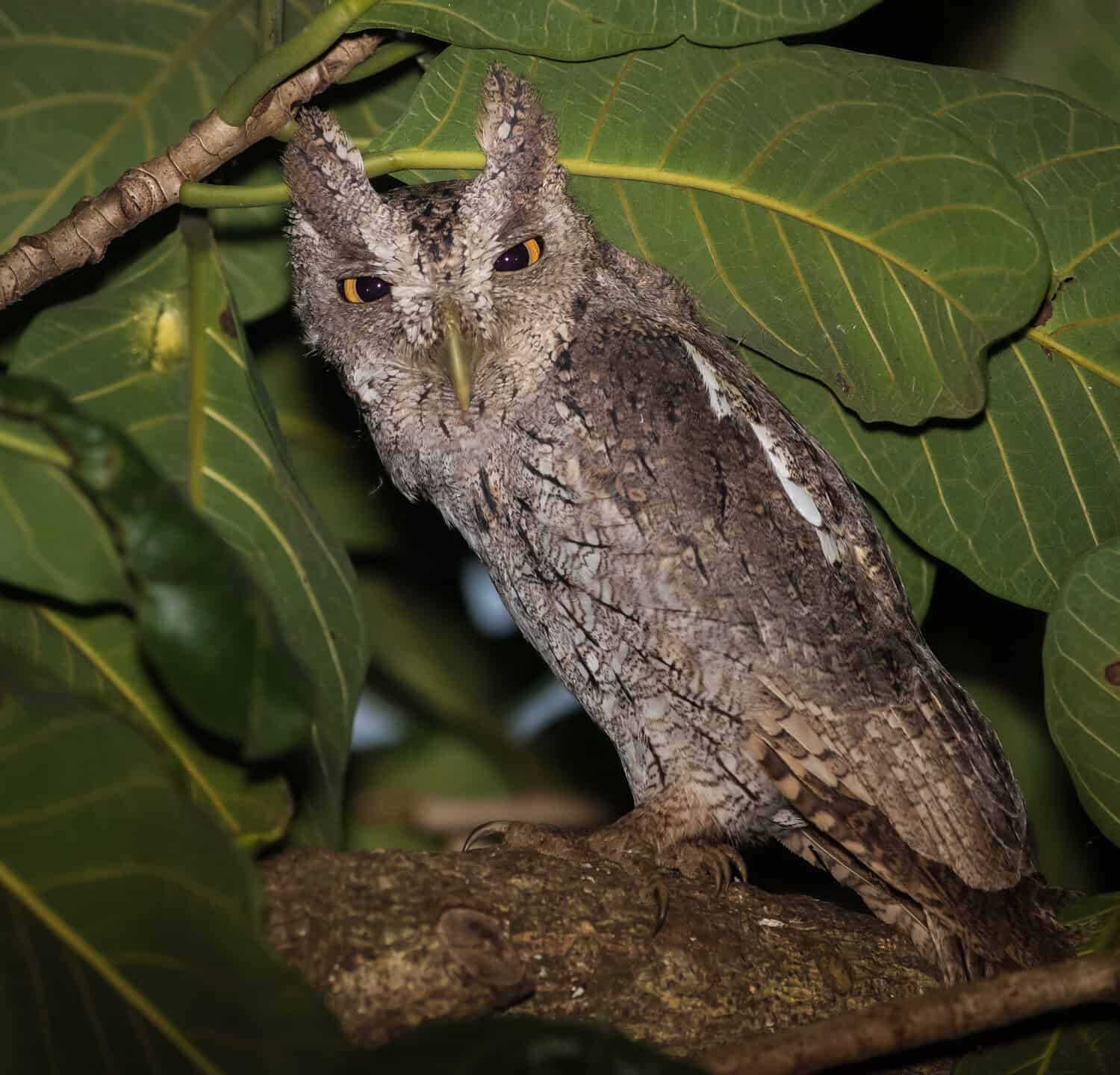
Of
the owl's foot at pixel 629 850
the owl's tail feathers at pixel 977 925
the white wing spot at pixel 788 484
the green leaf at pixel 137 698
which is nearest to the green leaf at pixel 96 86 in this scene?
the green leaf at pixel 137 698

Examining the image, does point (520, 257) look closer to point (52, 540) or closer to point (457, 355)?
point (457, 355)

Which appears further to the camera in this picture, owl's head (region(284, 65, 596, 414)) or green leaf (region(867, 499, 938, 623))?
green leaf (region(867, 499, 938, 623))

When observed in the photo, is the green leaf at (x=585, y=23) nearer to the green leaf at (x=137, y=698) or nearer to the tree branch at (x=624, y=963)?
the green leaf at (x=137, y=698)

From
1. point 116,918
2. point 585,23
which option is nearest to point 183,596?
point 116,918

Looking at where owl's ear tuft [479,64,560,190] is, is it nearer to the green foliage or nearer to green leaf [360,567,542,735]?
the green foliage

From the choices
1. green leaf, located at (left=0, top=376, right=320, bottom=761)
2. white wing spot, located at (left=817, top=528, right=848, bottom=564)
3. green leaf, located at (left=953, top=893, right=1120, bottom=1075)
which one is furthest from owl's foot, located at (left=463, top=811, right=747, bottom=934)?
green leaf, located at (left=0, top=376, right=320, bottom=761)
